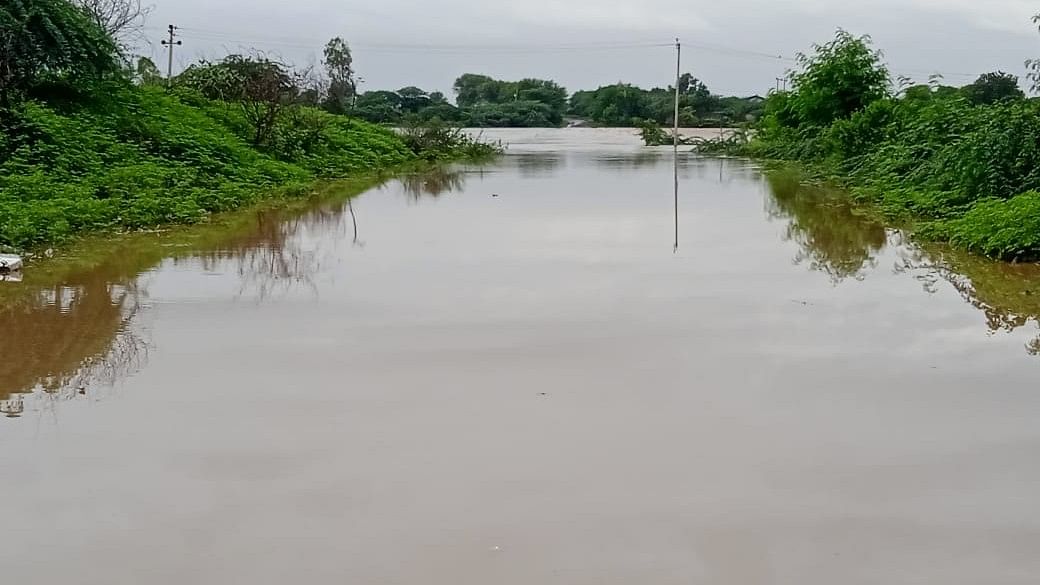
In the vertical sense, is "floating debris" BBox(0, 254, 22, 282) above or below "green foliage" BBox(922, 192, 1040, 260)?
below

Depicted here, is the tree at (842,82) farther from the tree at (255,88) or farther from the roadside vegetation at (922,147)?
the tree at (255,88)

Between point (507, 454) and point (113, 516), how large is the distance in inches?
67.6

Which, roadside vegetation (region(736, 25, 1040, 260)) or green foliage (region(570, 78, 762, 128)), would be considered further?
green foliage (region(570, 78, 762, 128))

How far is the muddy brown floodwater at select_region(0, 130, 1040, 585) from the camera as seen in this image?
4.12 meters

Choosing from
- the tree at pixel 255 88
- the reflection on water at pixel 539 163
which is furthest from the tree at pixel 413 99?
the tree at pixel 255 88

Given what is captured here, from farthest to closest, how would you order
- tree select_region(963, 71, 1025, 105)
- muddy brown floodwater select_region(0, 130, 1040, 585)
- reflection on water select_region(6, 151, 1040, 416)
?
tree select_region(963, 71, 1025, 105), reflection on water select_region(6, 151, 1040, 416), muddy brown floodwater select_region(0, 130, 1040, 585)

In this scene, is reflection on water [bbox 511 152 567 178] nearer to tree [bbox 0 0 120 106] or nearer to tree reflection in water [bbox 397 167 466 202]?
tree reflection in water [bbox 397 167 466 202]

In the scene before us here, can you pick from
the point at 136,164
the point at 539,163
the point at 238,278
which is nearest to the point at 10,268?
the point at 238,278

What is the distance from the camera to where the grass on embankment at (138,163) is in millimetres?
12461

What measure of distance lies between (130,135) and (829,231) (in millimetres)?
11267

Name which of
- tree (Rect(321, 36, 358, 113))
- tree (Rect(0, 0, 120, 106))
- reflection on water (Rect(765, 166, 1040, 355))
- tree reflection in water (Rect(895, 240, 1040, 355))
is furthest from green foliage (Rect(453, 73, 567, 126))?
tree reflection in water (Rect(895, 240, 1040, 355))

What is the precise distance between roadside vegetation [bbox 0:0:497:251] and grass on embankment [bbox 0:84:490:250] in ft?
0.09

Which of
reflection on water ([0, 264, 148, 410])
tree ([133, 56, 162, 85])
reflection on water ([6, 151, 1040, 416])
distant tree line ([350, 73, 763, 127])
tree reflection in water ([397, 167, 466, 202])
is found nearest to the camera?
reflection on water ([0, 264, 148, 410])

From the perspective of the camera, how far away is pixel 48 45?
18312mm
